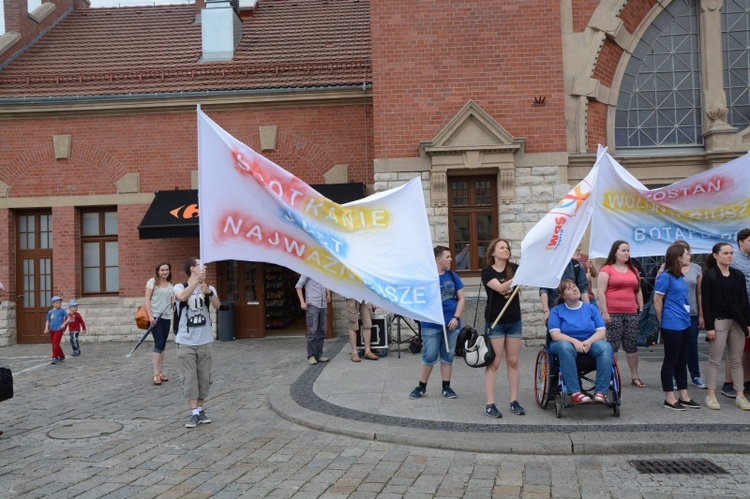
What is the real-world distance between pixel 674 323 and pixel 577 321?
3.73 ft

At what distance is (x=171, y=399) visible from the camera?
888 centimetres

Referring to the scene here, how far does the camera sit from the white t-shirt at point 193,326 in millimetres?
7414

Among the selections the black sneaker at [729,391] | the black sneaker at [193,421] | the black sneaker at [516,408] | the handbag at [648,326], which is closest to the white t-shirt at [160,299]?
the black sneaker at [193,421]

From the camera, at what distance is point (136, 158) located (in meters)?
16.5

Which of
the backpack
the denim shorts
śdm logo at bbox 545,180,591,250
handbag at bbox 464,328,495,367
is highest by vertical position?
śdm logo at bbox 545,180,591,250

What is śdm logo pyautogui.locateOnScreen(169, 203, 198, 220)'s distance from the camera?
1537cm

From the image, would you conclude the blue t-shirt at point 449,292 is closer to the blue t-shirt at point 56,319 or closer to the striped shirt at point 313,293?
the striped shirt at point 313,293

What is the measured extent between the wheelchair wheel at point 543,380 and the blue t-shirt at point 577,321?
329 millimetres

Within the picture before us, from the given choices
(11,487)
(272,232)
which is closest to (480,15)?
(272,232)

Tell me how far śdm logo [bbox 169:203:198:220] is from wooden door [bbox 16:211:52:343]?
380 cm

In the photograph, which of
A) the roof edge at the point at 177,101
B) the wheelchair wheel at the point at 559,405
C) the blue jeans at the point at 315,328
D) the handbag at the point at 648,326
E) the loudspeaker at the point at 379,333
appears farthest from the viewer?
the roof edge at the point at 177,101

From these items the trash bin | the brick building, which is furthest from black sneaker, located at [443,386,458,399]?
the trash bin

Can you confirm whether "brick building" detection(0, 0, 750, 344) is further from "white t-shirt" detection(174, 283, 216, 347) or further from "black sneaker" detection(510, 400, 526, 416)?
"white t-shirt" detection(174, 283, 216, 347)

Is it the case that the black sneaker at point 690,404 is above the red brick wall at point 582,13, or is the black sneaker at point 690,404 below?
below
